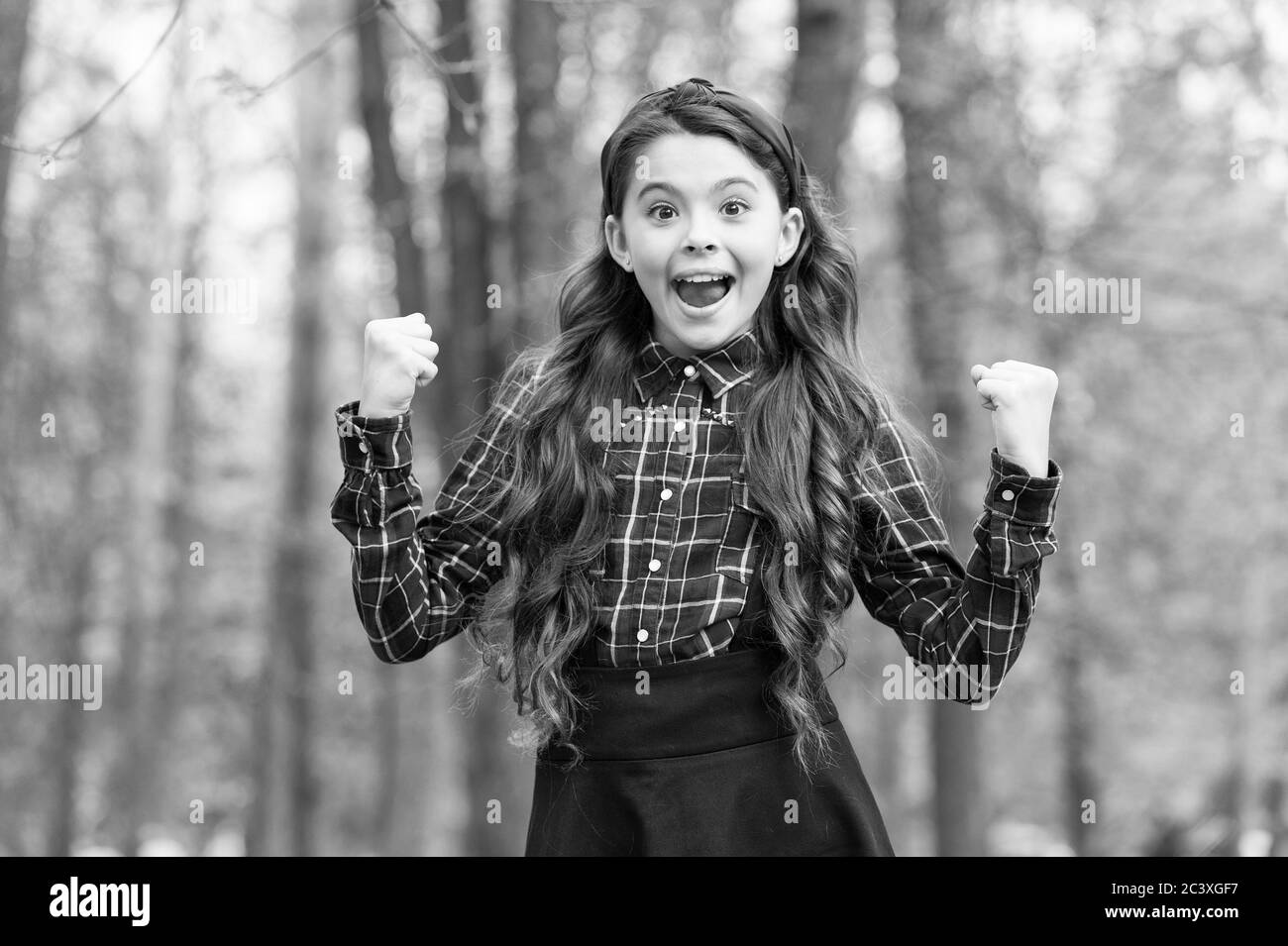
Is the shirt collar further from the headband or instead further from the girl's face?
the headband

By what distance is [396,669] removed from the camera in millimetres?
11125

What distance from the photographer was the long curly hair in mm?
2395

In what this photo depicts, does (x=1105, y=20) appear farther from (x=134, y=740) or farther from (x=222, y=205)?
(x=134, y=740)

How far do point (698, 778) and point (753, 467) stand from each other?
0.55 m

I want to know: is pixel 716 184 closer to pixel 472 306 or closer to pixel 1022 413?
pixel 1022 413

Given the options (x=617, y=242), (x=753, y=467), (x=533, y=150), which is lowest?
(x=753, y=467)

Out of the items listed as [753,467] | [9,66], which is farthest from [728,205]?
[9,66]

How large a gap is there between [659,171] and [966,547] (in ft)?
20.8

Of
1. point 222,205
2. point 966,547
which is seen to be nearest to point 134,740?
point 222,205

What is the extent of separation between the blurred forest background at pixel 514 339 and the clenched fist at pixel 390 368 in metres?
1.28

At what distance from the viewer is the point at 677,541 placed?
2.41 metres

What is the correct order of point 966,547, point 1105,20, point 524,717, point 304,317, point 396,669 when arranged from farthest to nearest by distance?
point 304,317 → point 396,669 → point 966,547 → point 1105,20 → point 524,717

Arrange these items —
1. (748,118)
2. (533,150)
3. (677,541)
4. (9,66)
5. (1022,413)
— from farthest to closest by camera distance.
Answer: (533,150)
(9,66)
(748,118)
(677,541)
(1022,413)

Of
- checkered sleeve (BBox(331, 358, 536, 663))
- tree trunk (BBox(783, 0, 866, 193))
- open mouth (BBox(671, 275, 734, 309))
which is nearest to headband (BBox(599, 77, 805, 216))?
open mouth (BBox(671, 275, 734, 309))
